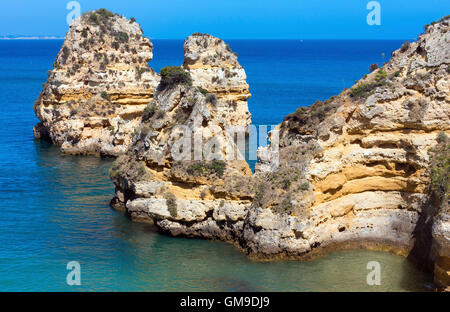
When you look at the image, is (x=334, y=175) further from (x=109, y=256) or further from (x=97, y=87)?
(x=97, y=87)

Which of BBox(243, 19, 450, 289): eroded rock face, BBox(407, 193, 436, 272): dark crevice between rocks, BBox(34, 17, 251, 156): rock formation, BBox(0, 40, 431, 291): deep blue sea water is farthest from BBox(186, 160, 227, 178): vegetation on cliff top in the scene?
BBox(34, 17, 251, 156): rock formation

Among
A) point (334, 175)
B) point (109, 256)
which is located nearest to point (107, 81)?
point (109, 256)

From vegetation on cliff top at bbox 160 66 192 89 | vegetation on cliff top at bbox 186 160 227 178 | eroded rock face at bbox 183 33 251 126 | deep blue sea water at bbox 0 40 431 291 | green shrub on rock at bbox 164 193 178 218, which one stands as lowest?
deep blue sea water at bbox 0 40 431 291

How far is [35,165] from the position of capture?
55.2 meters

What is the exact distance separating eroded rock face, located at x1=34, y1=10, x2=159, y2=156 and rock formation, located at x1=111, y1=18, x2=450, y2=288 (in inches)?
915

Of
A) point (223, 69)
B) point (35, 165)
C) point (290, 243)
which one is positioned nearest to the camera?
point (290, 243)

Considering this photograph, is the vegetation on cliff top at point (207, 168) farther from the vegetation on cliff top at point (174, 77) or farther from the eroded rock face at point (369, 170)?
the vegetation on cliff top at point (174, 77)

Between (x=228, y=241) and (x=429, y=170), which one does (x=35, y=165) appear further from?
(x=429, y=170)

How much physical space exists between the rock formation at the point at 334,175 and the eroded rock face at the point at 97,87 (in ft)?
76.2

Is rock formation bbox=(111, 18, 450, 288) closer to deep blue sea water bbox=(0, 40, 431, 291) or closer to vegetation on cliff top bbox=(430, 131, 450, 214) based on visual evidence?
vegetation on cliff top bbox=(430, 131, 450, 214)

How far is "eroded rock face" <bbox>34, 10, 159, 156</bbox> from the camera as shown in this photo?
59406 millimetres

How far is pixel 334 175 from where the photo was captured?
3234cm

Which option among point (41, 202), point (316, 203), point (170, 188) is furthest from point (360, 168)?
point (41, 202)
